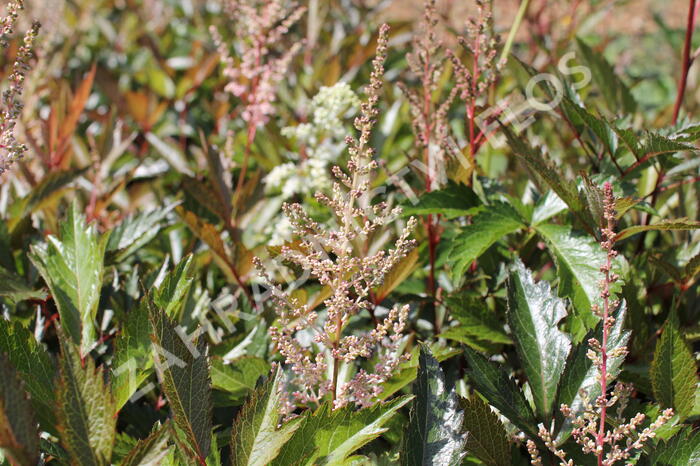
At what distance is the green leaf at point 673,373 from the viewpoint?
1285 millimetres

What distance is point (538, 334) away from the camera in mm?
1345

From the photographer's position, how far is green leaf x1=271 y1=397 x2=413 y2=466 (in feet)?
3.60

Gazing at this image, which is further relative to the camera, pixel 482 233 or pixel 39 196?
pixel 39 196

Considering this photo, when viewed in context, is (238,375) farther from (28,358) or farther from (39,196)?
(39,196)

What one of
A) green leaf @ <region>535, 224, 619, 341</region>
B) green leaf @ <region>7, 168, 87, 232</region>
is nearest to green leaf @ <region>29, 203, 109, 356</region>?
green leaf @ <region>7, 168, 87, 232</region>

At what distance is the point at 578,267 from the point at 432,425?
0.51 meters

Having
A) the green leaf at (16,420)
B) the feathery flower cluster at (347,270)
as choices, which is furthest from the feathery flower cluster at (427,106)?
the green leaf at (16,420)

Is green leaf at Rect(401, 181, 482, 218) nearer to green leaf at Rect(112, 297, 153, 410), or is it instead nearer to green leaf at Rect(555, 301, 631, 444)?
green leaf at Rect(555, 301, 631, 444)

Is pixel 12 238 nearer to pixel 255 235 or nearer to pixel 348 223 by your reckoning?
pixel 255 235

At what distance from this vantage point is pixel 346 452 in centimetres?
108

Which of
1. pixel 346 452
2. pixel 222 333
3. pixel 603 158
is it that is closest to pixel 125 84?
pixel 222 333

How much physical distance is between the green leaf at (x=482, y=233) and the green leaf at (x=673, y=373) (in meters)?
0.37

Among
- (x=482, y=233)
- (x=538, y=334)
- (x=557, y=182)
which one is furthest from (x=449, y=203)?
(x=538, y=334)

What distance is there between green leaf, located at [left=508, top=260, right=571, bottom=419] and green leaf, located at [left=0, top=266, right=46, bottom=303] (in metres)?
1.00
